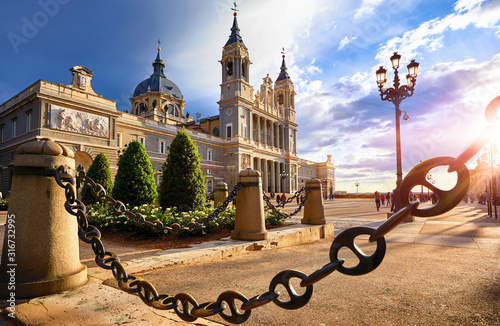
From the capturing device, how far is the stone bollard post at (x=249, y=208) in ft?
20.1

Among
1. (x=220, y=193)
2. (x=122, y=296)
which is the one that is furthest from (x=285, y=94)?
(x=122, y=296)

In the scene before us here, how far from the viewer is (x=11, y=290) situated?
8.75 feet

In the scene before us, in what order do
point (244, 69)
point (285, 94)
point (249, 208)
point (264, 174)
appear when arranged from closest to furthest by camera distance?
point (249, 208), point (244, 69), point (264, 174), point (285, 94)

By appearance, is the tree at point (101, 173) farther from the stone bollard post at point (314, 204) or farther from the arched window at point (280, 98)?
the arched window at point (280, 98)

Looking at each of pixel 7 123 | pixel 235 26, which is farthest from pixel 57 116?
pixel 235 26

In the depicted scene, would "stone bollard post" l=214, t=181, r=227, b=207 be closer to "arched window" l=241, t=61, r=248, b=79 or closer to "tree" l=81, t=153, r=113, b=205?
"tree" l=81, t=153, r=113, b=205

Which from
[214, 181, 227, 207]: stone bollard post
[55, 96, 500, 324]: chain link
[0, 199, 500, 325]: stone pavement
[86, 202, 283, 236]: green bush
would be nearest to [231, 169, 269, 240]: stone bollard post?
[0, 199, 500, 325]: stone pavement

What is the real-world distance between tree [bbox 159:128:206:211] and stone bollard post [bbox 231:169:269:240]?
367 centimetres

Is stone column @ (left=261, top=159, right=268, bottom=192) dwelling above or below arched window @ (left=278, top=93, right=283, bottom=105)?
below

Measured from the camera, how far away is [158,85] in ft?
215

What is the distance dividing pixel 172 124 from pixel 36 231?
193ft

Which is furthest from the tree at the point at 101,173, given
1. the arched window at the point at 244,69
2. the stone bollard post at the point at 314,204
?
the arched window at the point at 244,69

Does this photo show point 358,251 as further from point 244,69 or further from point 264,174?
point 264,174

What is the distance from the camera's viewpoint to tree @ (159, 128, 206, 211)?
9492mm
